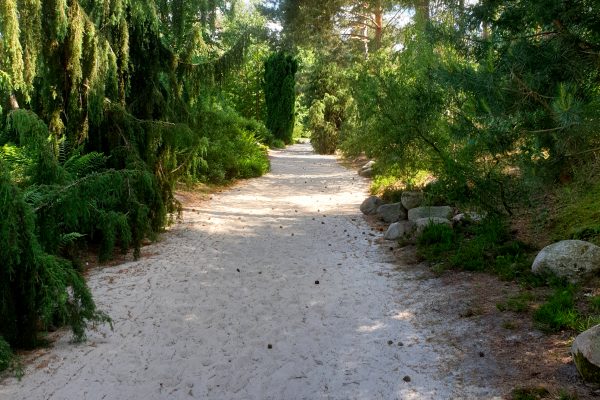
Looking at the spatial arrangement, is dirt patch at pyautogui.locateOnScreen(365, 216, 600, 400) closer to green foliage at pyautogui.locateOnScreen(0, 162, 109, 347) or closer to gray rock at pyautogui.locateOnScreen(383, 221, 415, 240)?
gray rock at pyautogui.locateOnScreen(383, 221, 415, 240)

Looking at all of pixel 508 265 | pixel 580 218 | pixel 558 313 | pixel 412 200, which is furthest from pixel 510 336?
pixel 412 200

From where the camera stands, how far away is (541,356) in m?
3.60

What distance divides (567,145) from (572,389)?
185 cm

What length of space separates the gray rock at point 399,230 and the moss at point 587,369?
4316mm

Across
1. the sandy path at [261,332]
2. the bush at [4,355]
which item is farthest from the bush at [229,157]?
the bush at [4,355]

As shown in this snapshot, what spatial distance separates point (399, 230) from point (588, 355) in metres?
4.61

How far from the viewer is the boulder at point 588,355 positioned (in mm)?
3107

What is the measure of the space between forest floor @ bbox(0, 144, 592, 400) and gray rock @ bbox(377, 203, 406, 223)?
1.40m

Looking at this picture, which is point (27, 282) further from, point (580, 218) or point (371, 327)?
point (580, 218)

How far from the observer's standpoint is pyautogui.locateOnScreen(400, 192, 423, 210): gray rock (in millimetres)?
8586

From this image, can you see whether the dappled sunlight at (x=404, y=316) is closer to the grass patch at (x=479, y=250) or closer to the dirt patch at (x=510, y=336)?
the dirt patch at (x=510, y=336)

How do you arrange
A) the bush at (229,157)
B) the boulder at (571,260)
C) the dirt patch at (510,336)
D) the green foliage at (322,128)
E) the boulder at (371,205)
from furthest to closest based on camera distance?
the green foliage at (322,128)
the bush at (229,157)
the boulder at (371,205)
the boulder at (571,260)
the dirt patch at (510,336)

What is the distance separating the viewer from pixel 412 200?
340 inches

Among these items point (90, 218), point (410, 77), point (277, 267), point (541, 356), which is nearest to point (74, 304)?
point (90, 218)
